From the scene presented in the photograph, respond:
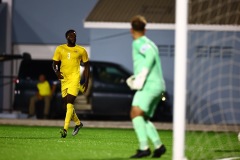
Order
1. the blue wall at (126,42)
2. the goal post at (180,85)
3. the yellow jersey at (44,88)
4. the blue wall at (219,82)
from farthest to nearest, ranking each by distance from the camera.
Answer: the yellow jersey at (44,88), the blue wall at (126,42), the blue wall at (219,82), the goal post at (180,85)

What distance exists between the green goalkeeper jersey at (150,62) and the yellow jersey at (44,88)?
1553 centimetres

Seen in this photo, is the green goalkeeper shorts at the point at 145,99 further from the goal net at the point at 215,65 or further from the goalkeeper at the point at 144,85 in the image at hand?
the goal net at the point at 215,65

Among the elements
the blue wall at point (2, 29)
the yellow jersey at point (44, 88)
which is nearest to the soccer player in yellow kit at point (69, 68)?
the yellow jersey at point (44, 88)

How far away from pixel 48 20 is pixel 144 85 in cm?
2129

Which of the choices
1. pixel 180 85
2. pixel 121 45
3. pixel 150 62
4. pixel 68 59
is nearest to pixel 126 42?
pixel 121 45

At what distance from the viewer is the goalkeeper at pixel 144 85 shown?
1121 cm

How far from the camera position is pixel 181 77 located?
421 inches

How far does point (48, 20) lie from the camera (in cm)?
3228

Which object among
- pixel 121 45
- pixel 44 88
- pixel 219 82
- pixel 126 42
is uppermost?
pixel 126 42

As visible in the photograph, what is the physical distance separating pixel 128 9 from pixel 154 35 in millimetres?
1896

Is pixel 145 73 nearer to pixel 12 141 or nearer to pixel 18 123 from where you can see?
pixel 12 141

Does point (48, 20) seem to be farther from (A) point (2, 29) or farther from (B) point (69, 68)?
(B) point (69, 68)

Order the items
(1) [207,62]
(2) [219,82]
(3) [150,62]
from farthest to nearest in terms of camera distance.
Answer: (2) [219,82] → (1) [207,62] → (3) [150,62]

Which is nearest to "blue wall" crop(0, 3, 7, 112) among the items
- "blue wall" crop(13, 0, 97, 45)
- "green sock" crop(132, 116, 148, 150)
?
"blue wall" crop(13, 0, 97, 45)
